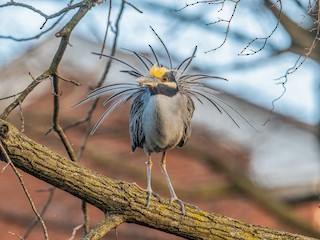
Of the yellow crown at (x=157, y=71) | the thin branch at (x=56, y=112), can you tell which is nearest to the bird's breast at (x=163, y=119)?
the yellow crown at (x=157, y=71)

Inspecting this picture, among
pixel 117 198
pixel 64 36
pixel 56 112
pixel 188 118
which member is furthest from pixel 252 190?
pixel 64 36

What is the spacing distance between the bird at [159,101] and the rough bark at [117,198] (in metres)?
0.18

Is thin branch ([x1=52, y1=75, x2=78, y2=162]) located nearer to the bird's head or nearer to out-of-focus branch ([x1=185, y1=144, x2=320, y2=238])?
the bird's head

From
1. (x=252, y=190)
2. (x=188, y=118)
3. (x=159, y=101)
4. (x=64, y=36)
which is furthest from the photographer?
(x=252, y=190)

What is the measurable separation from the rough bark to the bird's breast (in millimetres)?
422

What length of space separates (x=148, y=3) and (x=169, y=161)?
3.31 meters

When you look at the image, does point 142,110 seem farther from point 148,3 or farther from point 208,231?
point 148,3

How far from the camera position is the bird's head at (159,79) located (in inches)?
150

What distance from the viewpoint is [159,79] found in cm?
384

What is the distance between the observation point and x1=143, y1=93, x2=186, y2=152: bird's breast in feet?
12.6

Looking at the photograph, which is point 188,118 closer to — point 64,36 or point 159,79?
point 159,79

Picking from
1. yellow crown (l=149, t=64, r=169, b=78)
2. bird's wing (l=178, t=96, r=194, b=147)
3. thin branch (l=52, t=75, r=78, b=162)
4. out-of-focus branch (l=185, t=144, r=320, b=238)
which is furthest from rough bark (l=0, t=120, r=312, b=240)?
out-of-focus branch (l=185, t=144, r=320, b=238)

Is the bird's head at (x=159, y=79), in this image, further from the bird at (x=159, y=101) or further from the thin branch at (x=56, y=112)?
the thin branch at (x=56, y=112)

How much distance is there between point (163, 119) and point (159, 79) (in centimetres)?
21
